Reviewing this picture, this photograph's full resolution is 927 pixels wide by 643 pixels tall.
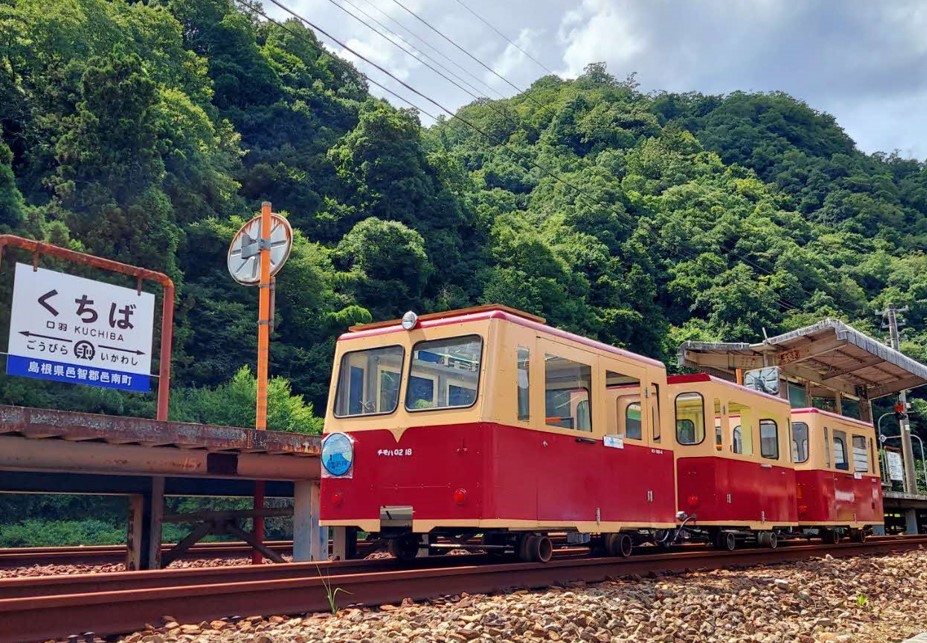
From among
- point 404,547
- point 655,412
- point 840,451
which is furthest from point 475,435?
point 840,451

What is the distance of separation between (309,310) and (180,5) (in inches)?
1056

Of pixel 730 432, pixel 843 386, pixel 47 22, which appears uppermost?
pixel 47 22

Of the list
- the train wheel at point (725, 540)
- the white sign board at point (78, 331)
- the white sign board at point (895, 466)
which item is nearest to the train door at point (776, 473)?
the train wheel at point (725, 540)

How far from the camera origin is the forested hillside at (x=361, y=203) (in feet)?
97.4

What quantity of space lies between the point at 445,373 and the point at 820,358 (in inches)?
670

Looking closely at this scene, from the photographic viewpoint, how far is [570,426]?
9703 mm

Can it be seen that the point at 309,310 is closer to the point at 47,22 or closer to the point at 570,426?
the point at 47,22

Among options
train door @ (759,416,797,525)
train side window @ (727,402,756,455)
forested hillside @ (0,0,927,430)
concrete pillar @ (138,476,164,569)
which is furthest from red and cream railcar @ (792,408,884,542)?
concrete pillar @ (138,476,164,569)

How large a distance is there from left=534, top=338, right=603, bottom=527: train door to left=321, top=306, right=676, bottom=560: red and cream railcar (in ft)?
0.06

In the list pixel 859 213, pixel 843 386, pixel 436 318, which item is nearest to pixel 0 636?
pixel 436 318

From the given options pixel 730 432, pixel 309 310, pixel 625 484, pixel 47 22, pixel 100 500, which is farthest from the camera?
pixel 309 310

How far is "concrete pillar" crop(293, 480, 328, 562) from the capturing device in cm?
1136

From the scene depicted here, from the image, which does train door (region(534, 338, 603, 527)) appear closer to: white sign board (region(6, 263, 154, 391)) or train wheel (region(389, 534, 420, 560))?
train wheel (region(389, 534, 420, 560))

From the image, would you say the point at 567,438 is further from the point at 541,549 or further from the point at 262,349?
the point at 262,349
